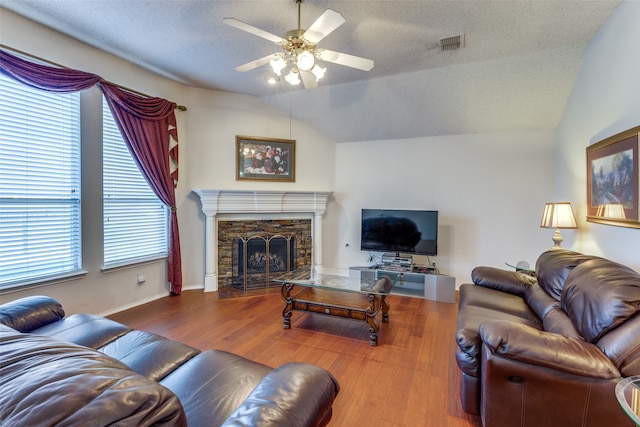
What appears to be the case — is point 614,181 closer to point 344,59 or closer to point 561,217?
point 561,217

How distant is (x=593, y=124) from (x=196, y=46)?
4.15 metres

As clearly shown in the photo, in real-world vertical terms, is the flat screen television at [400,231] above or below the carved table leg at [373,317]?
above

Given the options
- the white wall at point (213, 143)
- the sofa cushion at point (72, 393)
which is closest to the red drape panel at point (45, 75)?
the white wall at point (213, 143)

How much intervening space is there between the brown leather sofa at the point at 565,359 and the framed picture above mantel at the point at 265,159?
3.51 meters

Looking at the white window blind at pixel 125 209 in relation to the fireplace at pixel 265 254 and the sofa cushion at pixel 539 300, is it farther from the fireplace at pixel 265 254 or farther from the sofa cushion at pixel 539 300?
the sofa cushion at pixel 539 300

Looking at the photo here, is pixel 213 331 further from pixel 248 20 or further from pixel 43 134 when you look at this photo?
pixel 248 20

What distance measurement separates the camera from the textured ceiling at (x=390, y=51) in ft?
8.22

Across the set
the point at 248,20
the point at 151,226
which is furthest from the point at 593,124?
the point at 151,226

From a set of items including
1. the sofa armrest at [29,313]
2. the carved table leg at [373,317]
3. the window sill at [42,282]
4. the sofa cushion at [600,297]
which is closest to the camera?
the sofa cushion at [600,297]

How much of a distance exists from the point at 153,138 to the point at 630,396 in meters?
4.51

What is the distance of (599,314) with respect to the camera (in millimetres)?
1587

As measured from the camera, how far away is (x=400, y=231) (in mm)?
4473

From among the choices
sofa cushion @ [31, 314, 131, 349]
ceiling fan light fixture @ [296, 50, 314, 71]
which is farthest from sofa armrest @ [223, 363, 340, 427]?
ceiling fan light fixture @ [296, 50, 314, 71]

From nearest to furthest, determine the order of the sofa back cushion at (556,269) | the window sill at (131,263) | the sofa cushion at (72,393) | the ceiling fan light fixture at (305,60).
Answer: the sofa cushion at (72,393) → the ceiling fan light fixture at (305,60) → the sofa back cushion at (556,269) → the window sill at (131,263)
